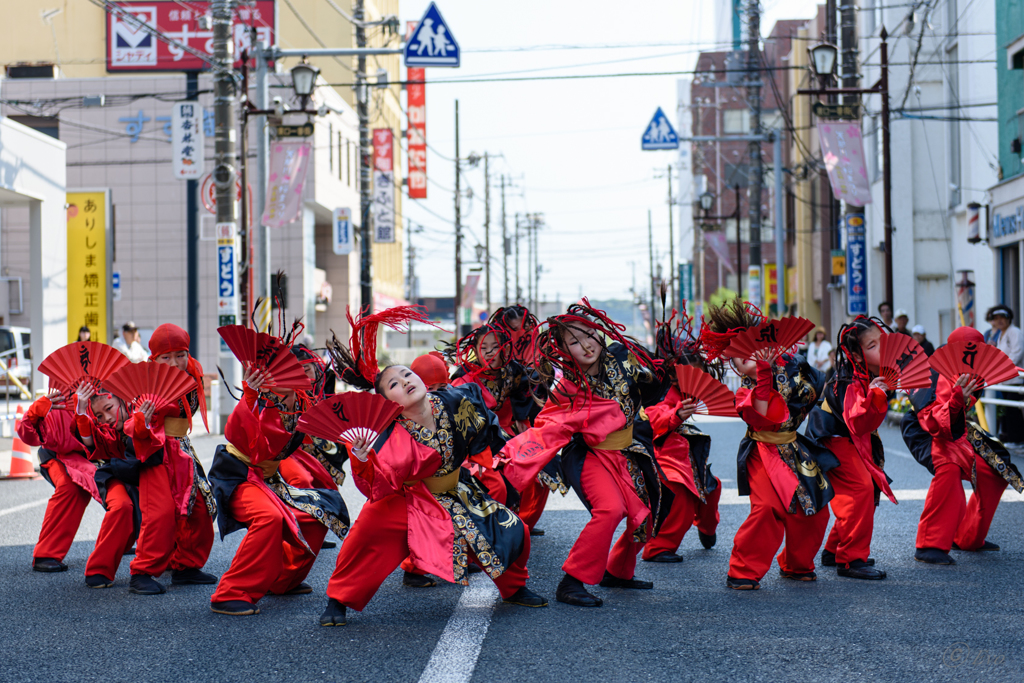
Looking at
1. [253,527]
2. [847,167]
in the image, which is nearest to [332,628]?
[253,527]

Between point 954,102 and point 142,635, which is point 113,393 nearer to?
point 142,635

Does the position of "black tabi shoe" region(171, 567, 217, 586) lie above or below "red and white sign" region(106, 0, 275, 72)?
below

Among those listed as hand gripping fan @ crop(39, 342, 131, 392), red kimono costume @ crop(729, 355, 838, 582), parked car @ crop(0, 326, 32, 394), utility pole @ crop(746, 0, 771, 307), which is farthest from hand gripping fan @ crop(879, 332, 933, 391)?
parked car @ crop(0, 326, 32, 394)

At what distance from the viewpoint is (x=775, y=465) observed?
5957mm

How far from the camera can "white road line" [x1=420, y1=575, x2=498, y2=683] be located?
14.1 ft

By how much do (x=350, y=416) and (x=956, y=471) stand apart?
3943 millimetres

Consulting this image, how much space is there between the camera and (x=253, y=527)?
5359mm

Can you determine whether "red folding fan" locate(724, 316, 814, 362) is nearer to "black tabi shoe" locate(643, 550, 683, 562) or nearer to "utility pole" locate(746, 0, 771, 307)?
"black tabi shoe" locate(643, 550, 683, 562)

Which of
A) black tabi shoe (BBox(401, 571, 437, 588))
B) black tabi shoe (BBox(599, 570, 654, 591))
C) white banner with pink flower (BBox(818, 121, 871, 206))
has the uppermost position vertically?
white banner with pink flower (BBox(818, 121, 871, 206))

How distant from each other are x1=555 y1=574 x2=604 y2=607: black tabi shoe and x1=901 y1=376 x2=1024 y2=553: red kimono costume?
2.37 m

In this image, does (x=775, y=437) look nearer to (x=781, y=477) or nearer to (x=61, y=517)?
(x=781, y=477)

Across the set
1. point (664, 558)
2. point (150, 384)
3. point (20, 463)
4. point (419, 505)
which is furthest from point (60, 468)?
point (20, 463)

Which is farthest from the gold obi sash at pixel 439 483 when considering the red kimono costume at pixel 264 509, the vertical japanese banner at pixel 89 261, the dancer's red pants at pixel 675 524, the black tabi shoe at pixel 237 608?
the vertical japanese banner at pixel 89 261

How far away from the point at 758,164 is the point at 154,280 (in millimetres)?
21628
